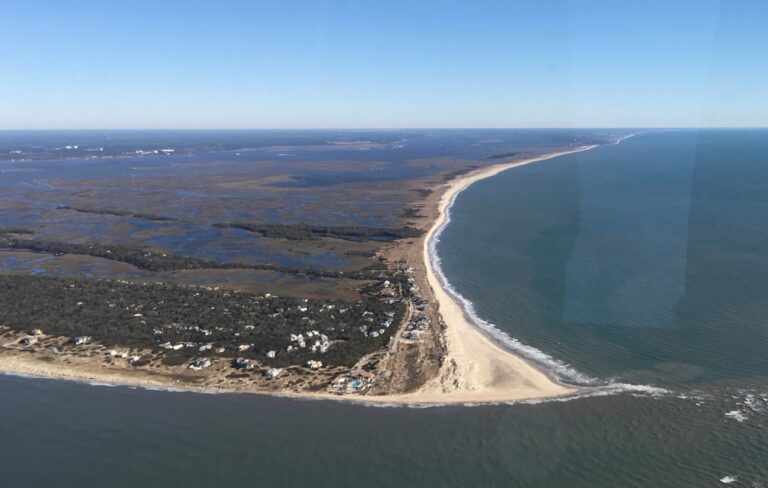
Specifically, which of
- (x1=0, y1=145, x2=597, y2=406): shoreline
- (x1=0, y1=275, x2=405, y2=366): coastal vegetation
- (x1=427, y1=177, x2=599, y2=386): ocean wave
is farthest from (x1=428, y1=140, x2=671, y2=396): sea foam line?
(x1=0, y1=275, x2=405, y2=366): coastal vegetation

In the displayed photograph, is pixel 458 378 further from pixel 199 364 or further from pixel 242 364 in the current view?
pixel 199 364

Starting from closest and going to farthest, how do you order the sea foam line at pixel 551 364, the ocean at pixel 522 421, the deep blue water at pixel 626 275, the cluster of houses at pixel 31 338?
the ocean at pixel 522 421 < the sea foam line at pixel 551 364 < the deep blue water at pixel 626 275 < the cluster of houses at pixel 31 338

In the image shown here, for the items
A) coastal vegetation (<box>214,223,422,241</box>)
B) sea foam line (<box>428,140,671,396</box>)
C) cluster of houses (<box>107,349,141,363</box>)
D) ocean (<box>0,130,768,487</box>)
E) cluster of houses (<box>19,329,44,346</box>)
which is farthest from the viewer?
coastal vegetation (<box>214,223,422,241</box>)

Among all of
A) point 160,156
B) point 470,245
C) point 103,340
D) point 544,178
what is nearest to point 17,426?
point 103,340

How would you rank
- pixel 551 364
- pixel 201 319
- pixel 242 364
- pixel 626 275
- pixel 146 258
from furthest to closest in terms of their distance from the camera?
pixel 146 258
pixel 626 275
pixel 201 319
pixel 551 364
pixel 242 364

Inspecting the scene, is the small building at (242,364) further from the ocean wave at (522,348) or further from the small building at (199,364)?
the ocean wave at (522,348)

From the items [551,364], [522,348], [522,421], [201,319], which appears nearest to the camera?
[522,421]

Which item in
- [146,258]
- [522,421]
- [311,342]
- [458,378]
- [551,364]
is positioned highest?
[146,258]

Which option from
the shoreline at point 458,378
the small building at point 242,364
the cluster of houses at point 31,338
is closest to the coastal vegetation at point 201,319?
the cluster of houses at point 31,338

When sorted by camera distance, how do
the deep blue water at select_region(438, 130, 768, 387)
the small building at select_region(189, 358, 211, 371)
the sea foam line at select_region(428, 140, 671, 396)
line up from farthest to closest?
the deep blue water at select_region(438, 130, 768, 387), the small building at select_region(189, 358, 211, 371), the sea foam line at select_region(428, 140, 671, 396)

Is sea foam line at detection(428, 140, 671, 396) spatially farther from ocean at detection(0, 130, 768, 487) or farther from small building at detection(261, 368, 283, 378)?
small building at detection(261, 368, 283, 378)

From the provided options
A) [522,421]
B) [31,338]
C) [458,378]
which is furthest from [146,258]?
[522,421]
